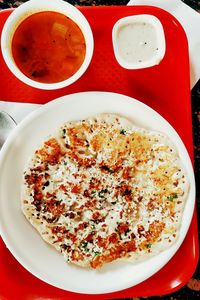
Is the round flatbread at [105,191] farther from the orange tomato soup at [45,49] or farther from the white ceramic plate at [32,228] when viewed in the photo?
the orange tomato soup at [45,49]

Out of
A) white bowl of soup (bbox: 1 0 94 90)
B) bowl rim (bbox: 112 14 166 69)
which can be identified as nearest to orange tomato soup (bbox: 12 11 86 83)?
white bowl of soup (bbox: 1 0 94 90)

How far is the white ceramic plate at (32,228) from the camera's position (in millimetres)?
1699

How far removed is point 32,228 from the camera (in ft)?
5.69

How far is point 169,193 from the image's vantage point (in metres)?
1.72

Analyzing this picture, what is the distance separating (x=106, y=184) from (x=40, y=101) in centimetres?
36

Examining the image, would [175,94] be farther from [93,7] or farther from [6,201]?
[6,201]

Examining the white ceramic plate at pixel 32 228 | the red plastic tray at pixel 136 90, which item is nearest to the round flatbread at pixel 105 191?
the white ceramic plate at pixel 32 228

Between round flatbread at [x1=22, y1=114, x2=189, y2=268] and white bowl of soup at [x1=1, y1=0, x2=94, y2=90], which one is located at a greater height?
white bowl of soup at [x1=1, y1=0, x2=94, y2=90]

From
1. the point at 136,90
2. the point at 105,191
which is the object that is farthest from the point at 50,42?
the point at 105,191

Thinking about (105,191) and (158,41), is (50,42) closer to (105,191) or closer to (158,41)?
(158,41)

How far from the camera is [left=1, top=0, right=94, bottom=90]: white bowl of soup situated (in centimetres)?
172

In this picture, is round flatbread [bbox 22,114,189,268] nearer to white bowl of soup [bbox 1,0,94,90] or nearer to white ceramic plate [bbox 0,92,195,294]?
white ceramic plate [bbox 0,92,195,294]

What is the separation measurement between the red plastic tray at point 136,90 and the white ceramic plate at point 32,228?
0.09m

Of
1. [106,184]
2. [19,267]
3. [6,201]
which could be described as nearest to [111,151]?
[106,184]
